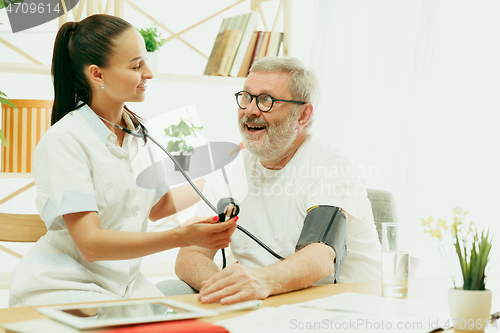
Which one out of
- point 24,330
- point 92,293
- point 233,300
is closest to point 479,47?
point 233,300

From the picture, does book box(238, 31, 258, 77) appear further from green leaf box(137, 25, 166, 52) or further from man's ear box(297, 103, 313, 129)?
man's ear box(297, 103, 313, 129)

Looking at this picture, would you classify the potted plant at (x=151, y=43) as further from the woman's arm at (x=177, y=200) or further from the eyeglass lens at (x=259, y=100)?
the woman's arm at (x=177, y=200)

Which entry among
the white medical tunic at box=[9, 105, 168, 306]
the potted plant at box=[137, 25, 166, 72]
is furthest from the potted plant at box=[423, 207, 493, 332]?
the potted plant at box=[137, 25, 166, 72]

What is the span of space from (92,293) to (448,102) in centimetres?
160

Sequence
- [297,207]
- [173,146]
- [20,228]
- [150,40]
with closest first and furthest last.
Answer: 1. [173,146]
2. [20,228]
3. [297,207]
4. [150,40]

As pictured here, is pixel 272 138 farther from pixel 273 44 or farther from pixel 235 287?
pixel 273 44

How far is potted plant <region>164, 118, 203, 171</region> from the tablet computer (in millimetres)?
245

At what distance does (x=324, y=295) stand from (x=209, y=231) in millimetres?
305

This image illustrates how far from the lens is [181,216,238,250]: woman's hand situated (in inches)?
36.0

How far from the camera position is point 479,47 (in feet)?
6.34

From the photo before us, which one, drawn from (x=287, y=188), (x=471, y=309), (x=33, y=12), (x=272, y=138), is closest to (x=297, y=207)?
(x=287, y=188)

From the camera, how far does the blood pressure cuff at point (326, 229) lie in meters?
1.23

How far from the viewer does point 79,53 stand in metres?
1.20

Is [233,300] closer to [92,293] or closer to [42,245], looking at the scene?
[92,293]
